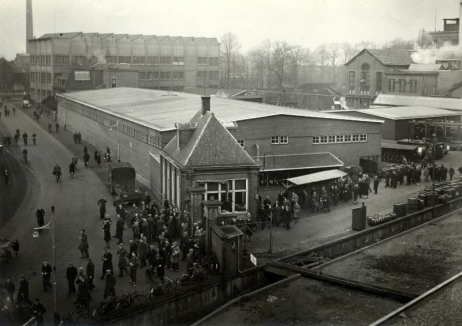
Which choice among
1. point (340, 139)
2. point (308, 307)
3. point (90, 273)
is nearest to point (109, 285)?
point (90, 273)

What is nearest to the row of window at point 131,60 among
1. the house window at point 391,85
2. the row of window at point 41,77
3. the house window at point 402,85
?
the row of window at point 41,77

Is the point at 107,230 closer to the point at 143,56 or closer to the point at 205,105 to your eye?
the point at 205,105

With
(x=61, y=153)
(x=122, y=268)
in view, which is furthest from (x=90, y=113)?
(x=122, y=268)

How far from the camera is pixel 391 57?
7938 cm

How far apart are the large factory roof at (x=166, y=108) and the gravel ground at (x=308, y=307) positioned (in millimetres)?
20190

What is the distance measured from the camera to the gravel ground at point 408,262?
19.9 m

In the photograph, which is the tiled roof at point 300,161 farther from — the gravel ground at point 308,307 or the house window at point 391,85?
the house window at point 391,85

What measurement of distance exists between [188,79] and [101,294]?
7315cm

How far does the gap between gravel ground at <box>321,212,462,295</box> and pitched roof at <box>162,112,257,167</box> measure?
26.4 feet

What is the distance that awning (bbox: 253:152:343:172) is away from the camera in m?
35.6

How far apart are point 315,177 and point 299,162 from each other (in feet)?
10.3

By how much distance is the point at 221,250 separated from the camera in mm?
20062

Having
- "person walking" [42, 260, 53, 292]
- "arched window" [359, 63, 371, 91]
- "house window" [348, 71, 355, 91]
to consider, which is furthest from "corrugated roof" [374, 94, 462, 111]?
"person walking" [42, 260, 53, 292]

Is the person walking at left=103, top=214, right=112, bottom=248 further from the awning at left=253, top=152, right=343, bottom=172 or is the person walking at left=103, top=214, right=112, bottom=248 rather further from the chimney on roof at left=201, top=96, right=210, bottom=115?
the awning at left=253, top=152, right=343, bottom=172
